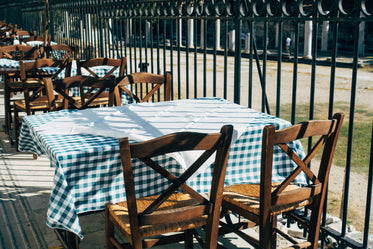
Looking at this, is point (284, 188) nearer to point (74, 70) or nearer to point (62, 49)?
point (74, 70)

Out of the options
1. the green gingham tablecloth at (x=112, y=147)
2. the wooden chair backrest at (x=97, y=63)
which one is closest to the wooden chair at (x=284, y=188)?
the green gingham tablecloth at (x=112, y=147)

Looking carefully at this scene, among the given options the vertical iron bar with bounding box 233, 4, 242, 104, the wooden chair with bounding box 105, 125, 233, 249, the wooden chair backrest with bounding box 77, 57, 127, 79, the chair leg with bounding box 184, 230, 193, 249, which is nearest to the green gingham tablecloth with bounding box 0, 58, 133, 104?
the wooden chair backrest with bounding box 77, 57, 127, 79

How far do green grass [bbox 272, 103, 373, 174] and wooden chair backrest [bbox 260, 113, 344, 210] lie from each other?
5352 mm

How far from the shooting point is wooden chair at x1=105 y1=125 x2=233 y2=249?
2312mm

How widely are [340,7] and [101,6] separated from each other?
5154mm

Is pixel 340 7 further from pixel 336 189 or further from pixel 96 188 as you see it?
pixel 336 189

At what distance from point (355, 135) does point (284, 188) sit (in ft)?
27.5

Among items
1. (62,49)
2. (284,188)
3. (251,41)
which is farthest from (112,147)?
Answer: (62,49)

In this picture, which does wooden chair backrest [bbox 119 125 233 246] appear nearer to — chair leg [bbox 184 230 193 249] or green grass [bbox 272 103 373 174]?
chair leg [bbox 184 230 193 249]

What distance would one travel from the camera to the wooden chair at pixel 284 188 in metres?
2.56

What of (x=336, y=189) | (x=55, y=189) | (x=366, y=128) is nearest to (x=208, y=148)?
(x=55, y=189)

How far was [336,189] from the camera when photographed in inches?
270

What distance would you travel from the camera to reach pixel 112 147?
277cm

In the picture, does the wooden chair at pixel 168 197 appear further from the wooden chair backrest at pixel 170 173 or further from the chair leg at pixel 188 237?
the chair leg at pixel 188 237
